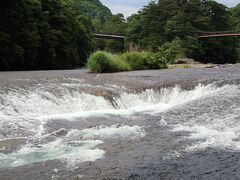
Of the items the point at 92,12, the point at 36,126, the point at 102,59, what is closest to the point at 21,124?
the point at 36,126

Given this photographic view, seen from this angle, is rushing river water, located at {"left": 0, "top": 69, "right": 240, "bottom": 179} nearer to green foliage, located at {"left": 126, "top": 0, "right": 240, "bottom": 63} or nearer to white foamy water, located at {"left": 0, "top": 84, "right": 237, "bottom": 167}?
white foamy water, located at {"left": 0, "top": 84, "right": 237, "bottom": 167}

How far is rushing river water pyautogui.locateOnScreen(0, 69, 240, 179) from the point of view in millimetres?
6801

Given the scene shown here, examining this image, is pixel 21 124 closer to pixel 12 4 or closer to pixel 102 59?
pixel 102 59

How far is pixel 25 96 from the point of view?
510 inches

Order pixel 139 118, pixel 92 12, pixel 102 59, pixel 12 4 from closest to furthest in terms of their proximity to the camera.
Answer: pixel 139 118 < pixel 102 59 < pixel 12 4 < pixel 92 12

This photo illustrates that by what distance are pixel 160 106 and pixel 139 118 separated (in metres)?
2.43

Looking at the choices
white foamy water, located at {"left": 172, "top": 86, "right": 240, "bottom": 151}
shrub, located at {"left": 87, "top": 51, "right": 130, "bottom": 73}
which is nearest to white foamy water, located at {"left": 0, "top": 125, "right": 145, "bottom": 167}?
white foamy water, located at {"left": 172, "top": 86, "right": 240, "bottom": 151}

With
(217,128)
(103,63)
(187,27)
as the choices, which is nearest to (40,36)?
(103,63)

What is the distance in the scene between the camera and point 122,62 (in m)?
24.3

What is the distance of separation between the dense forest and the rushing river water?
649 inches

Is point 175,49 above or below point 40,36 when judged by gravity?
below

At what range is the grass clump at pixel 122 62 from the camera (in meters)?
22.6

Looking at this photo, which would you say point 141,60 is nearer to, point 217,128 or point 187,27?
point 217,128

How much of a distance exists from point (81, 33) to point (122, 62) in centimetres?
2406
